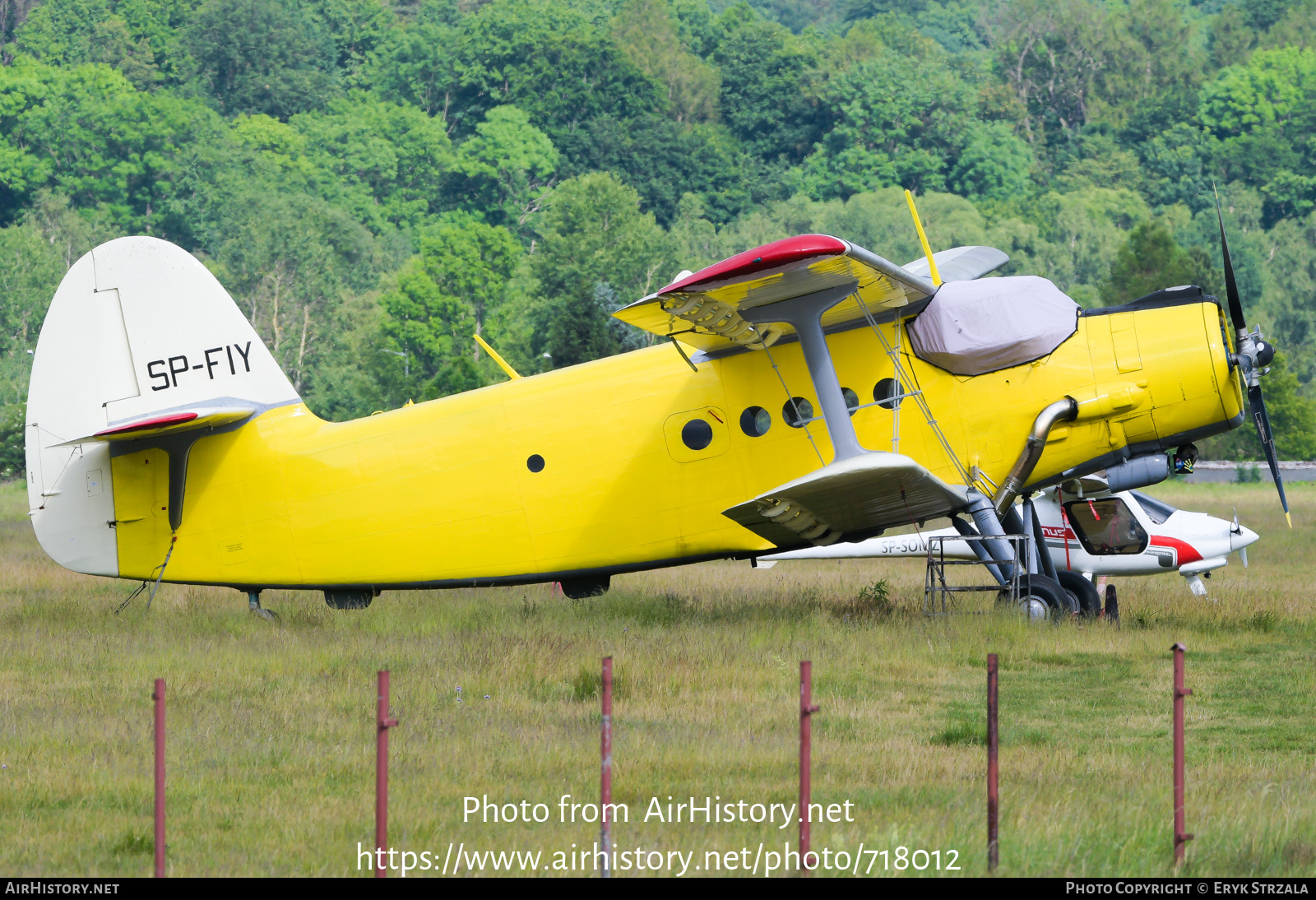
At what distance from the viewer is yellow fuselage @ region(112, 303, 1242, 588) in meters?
14.3

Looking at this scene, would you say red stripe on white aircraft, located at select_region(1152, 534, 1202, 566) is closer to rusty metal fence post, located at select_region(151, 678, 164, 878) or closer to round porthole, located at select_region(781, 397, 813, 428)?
round porthole, located at select_region(781, 397, 813, 428)

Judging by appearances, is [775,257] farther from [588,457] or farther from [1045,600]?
[1045,600]

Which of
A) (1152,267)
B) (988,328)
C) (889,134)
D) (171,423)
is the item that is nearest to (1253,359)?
(988,328)

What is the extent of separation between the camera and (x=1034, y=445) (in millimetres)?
14188

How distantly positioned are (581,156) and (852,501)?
12005 centimetres

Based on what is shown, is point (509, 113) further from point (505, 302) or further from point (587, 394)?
point (587, 394)

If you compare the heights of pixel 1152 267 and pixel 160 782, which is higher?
pixel 1152 267

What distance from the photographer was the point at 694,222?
113812 mm

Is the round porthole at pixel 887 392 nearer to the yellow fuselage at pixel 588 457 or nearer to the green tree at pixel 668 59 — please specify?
the yellow fuselage at pixel 588 457

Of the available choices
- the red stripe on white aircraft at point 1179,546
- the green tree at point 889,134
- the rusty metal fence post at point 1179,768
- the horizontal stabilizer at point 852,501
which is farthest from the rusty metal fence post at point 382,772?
the green tree at point 889,134

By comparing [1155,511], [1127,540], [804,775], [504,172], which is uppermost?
[504,172]

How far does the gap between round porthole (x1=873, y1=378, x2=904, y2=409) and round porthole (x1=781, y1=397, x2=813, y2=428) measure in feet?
2.11
